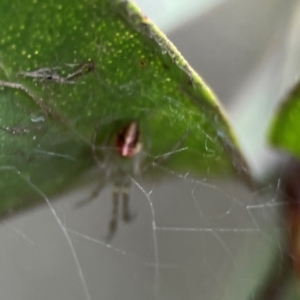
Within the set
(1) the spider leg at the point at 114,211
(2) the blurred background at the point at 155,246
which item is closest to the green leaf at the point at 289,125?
(2) the blurred background at the point at 155,246

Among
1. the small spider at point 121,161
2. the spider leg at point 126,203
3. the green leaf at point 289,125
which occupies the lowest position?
the green leaf at point 289,125

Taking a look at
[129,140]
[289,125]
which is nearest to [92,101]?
[129,140]

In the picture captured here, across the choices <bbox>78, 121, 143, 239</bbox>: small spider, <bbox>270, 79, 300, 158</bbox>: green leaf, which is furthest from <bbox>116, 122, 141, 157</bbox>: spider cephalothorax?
<bbox>270, 79, 300, 158</bbox>: green leaf

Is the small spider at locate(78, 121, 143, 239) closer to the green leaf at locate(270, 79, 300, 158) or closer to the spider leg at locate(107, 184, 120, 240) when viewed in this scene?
the spider leg at locate(107, 184, 120, 240)

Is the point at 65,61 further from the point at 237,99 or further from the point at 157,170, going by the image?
the point at 237,99

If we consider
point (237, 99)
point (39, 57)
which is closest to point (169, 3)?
point (237, 99)

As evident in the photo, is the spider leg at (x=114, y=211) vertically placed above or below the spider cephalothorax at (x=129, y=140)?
below

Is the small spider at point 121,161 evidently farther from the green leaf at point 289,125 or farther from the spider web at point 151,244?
the green leaf at point 289,125
